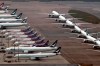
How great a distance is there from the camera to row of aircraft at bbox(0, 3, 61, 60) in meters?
98.3

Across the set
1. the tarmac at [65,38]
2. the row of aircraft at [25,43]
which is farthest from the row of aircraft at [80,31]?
the row of aircraft at [25,43]

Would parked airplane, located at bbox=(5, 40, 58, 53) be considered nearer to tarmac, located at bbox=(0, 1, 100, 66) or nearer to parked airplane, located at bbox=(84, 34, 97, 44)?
tarmac, located at bbox=(0, 1, 100, 66)

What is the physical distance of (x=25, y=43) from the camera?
111 metres

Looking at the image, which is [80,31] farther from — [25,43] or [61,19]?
[61,19]

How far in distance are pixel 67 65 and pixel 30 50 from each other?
15.9 meters

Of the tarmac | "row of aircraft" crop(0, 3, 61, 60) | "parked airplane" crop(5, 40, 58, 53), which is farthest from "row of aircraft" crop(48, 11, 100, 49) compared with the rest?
"parked airplane" crop(5, 40, 58, 53)

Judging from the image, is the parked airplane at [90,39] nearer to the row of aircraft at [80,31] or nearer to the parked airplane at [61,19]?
the row of aircraft at [80,31]

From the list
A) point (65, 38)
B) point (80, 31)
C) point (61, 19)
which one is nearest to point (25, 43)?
point (65, 38)

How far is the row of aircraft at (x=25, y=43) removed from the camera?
98.3m

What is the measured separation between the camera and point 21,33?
127m

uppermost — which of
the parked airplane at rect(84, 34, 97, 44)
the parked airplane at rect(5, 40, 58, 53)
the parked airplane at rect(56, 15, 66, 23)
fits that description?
the parked airplane at rect(56, 15, 66, 23)

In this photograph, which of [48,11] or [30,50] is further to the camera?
[48,11]

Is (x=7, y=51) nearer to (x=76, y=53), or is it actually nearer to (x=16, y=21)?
(x=76, y=53)

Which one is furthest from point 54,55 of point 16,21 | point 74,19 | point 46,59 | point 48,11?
point 48,11
